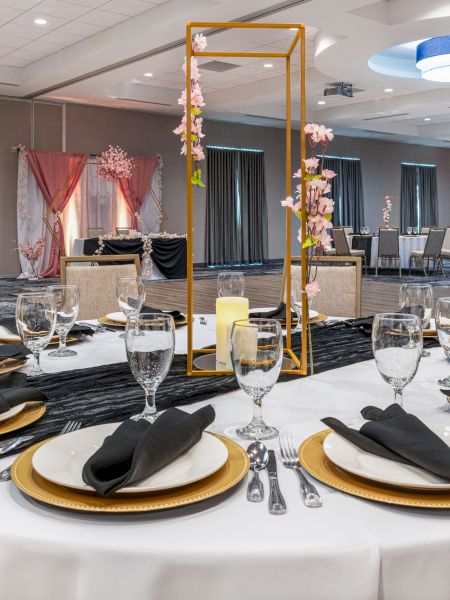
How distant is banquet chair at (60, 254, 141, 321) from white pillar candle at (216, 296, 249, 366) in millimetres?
1461

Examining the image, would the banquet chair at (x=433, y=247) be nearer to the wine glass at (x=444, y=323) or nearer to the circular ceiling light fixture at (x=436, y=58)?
the circular ceiling light fixture at (x=436, y=58)

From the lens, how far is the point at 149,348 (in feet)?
3.73

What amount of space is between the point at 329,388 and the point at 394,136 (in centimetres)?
1729

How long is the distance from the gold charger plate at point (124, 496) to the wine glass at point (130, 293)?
103 cm

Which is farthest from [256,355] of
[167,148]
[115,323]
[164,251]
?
[167,148]

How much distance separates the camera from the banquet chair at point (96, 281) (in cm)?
301

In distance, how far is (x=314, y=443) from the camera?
3.53 ft

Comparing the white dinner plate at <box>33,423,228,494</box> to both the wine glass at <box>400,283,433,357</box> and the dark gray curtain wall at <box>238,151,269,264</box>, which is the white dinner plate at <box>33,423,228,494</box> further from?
the dark gray curtain wall at <box>238,151,269,264</box>

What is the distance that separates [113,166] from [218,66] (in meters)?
2.75

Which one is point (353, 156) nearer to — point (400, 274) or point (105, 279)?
point (400, 274)

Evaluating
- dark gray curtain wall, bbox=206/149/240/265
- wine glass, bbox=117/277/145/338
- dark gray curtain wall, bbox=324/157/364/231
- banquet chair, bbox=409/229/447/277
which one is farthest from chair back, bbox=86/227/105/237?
wine glass, bbox=117/277/145/338

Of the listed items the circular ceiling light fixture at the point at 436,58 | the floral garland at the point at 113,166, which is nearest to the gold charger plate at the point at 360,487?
the circular ceiling light fixture at the point at 436,58

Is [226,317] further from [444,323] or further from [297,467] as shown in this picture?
[297,467]

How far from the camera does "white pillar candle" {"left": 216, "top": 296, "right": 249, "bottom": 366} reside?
1.58 m
